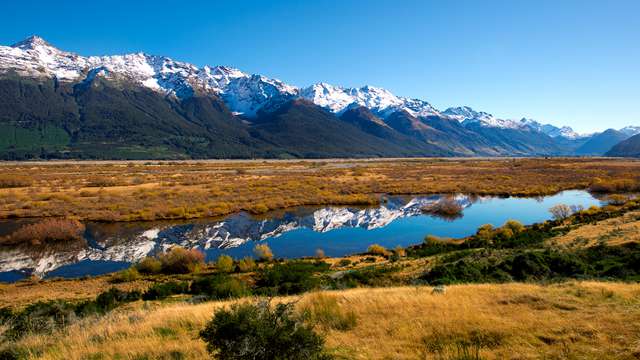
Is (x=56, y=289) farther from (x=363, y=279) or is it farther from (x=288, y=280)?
(x=363, y=279)

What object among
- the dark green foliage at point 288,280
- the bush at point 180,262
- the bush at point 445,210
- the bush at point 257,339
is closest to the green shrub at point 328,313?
the bush at point 257,339

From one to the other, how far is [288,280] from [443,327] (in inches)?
440

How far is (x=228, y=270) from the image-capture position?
23031mm

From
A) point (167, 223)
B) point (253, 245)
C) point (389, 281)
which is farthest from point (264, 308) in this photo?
point (167, 223)

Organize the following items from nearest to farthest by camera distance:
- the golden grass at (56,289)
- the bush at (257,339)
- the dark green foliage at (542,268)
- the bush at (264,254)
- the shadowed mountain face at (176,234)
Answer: the bush at (257,339), the dark green foliage at (542,268), the golden grass at (56,289), the bush at (264,254), the shadowed mountain face at (176,234)

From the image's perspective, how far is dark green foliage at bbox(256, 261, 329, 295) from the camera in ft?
54.6

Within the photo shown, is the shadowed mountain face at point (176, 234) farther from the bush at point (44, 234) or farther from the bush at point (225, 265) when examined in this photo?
the bush at point (225, 265)

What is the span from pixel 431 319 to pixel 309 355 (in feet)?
12.5

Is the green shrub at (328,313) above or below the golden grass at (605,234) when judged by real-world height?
above

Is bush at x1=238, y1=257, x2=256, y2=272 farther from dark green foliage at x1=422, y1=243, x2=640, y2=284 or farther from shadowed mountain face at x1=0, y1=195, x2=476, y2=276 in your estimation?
dark green foliage at x1=422, y1=243, x2=640, y2=284

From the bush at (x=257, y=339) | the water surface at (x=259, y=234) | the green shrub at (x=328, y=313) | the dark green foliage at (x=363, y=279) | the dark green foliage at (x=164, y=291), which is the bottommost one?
the water surface at (x=259, y=234)

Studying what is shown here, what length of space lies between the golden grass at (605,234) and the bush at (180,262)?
20.9 meters

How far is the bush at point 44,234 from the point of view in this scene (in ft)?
106

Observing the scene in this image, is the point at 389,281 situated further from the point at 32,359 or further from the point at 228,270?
the point at 32,359
